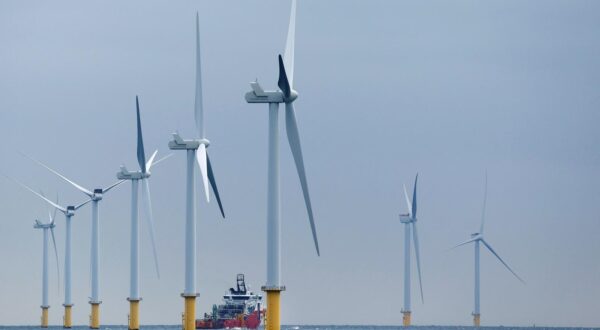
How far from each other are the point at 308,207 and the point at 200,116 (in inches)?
1981

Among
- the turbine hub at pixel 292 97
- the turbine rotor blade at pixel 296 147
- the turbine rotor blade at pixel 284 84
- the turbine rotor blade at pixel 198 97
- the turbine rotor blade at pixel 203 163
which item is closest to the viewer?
→ the turbine rotor blade at pixel 296 147

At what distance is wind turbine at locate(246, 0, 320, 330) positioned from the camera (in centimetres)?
14375

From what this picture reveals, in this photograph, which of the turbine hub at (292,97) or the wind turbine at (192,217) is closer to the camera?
the turbine hub at (292,97)

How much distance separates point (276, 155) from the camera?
484ft

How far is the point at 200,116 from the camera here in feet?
614

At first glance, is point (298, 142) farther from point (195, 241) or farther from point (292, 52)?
point (195, 241)

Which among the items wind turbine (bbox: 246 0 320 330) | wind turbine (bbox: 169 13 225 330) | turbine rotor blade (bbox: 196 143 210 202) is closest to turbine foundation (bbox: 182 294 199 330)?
wind turbine (bbox: 169 13 225 330)

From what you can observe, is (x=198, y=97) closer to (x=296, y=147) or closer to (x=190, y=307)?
(x=190, y=307)

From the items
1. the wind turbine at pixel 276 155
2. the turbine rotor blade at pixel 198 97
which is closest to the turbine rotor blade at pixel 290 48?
the wind turbine at pixel 276 155

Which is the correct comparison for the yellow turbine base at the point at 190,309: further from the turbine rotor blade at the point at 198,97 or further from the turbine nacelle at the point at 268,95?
the turbine nacelle at the point at 268,95

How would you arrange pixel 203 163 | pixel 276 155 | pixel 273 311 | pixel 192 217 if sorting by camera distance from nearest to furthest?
pixel 273 311, pixel 276 155, pixel 203 163, pixel 192 217

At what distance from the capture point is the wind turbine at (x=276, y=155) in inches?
5659

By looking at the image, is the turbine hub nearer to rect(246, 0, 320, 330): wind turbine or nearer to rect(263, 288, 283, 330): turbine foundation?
rect(246, 0, 320, 330): wind turbine

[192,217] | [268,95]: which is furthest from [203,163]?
[268,95]
